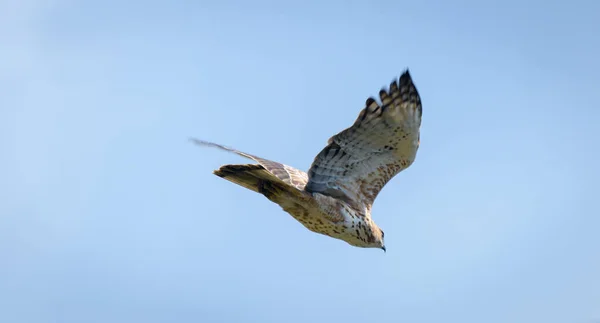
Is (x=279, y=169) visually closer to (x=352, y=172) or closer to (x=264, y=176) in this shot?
(x=264, y=176)

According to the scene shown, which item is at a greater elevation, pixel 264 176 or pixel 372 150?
pixel 372 150

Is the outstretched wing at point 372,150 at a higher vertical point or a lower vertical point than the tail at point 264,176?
higher

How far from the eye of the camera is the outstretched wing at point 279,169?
1070 centimetres

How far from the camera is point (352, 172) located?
11797mm

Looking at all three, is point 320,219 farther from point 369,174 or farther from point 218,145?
point 218,145

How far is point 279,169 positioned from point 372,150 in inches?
47.3

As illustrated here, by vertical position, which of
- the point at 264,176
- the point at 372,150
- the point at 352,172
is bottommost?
the point at 264,176

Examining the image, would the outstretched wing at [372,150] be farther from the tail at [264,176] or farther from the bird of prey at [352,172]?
the tail at [264,176]

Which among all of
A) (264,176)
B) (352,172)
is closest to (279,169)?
(264,176)

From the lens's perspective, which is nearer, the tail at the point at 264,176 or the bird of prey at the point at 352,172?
the tail at the point at 264,176

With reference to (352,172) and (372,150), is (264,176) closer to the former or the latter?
(352,172)

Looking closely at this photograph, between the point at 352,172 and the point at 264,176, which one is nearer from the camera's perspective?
the point at 264,176

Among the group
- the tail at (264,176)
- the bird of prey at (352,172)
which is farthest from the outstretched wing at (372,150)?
the tail at (264,176)

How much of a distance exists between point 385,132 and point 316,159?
34.4 inches
